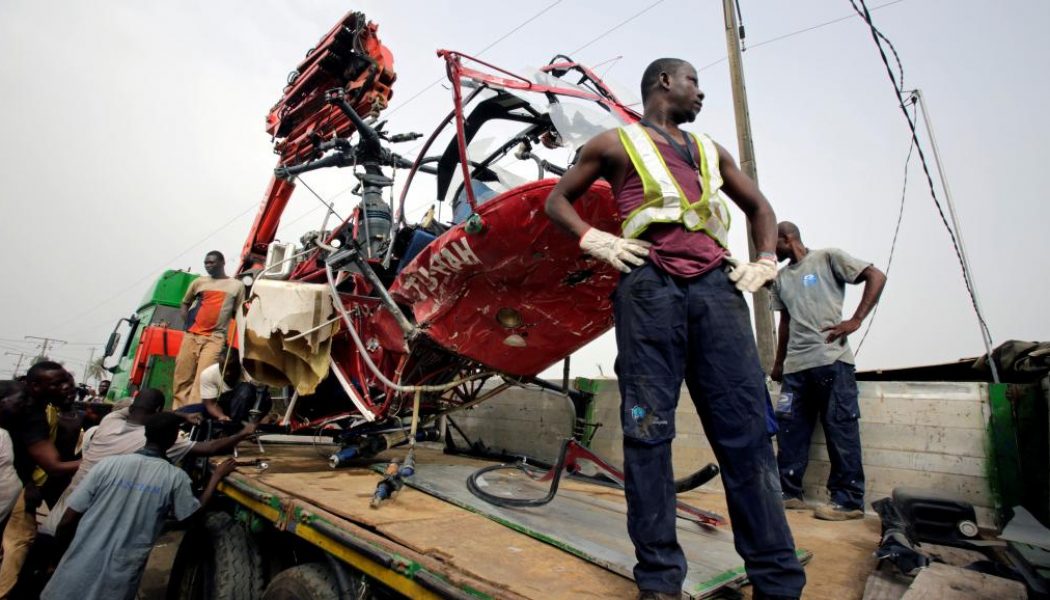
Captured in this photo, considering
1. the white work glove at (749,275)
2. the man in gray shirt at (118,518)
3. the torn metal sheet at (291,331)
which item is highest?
the white work glove at (749,275)

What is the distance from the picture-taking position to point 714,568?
1727 mm

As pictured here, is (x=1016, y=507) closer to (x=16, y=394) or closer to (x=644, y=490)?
(x=644, y=490)

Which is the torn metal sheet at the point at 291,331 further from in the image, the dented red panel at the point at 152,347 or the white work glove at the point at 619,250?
the dented red panel at the point at 152,347

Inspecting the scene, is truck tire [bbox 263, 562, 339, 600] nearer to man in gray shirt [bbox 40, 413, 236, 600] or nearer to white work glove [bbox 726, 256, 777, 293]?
man in gray shirt [bbox 40, 413, 236, 600]

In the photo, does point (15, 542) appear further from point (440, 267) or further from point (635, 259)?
point (635, 259)

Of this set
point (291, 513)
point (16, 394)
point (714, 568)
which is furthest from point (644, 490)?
point (16, 394)

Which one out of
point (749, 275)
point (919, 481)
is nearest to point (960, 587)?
point (749, 275)

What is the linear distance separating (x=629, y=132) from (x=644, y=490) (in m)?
1.15

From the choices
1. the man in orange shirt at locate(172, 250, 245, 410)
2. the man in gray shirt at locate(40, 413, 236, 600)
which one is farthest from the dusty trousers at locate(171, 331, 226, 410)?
the man in gray shirt at locate(40, 413, 236, 600)

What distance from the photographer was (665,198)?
1663 millimetres

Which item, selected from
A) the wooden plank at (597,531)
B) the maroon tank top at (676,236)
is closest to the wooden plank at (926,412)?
the wooden plank at (597,531)

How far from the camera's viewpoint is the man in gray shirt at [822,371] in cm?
295

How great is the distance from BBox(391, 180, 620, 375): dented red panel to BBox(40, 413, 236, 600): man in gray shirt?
64.7 inches

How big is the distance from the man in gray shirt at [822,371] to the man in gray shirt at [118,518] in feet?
11.7
